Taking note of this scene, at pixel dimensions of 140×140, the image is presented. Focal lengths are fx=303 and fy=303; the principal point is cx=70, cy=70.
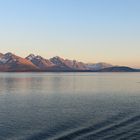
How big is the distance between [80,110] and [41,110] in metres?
6.77

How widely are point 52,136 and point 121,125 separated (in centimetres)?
1057

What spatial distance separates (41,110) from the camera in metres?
52.6

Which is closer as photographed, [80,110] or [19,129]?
[19,129]

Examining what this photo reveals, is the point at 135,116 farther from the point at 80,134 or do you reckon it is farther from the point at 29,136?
the point at 29,136

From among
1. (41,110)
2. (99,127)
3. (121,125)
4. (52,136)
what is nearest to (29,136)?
(52,136)

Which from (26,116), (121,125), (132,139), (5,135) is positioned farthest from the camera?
(26,116)

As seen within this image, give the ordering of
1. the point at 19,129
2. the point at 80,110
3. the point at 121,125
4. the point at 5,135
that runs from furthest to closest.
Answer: the point at 80,110 → the point at 121,125 → the point at 19,129 → the point at 5,135

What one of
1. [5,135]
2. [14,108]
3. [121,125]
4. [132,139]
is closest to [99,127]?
[121,125]

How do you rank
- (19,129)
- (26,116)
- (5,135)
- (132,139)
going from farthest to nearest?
(26,116), (19,129), (5,135), (132,139)

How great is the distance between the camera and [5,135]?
115ft

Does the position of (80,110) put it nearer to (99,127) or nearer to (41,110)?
(41,110)

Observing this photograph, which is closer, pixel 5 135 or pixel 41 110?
pixel 5 135

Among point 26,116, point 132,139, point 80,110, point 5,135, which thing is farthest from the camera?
point 80,110

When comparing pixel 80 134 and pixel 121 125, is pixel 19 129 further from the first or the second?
pixel 121 125
